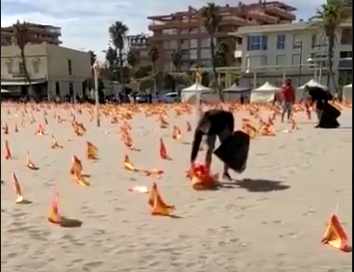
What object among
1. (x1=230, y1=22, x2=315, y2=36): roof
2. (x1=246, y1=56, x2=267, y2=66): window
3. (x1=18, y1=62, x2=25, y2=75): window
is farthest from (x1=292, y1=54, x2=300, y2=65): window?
(x1=18, y1=62, x2=25, y2=75): window

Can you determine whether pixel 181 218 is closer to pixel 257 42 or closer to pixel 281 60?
pixel 281 60

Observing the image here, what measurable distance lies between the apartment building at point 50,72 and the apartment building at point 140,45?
153 ft

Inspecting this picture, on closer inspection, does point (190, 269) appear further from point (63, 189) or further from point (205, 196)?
point (63, 189)

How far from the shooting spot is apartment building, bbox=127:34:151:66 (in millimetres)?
117875

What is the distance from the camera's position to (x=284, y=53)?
2773 inches

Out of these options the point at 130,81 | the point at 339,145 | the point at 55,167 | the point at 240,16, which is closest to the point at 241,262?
the point at 55,167

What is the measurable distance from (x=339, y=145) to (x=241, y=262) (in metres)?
8.23

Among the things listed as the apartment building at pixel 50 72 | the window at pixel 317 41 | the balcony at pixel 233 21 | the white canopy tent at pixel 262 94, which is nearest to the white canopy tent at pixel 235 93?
the white canopy tent at pixel 262 94

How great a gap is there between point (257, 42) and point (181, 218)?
219 ft

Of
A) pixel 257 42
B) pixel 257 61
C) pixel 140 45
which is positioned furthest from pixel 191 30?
pixel 257 61

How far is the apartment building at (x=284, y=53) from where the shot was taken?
62.8 metres

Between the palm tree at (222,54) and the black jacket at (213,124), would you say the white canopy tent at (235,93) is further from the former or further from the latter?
the black jacket at (213,124)

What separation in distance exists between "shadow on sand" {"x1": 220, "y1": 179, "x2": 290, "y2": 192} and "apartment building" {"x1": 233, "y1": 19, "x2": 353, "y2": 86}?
53.1 meters

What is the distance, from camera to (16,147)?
45.6ft
